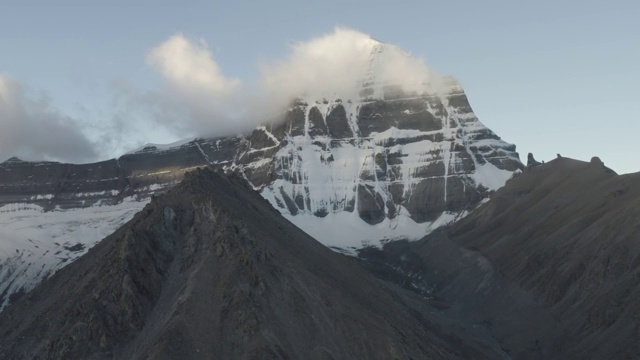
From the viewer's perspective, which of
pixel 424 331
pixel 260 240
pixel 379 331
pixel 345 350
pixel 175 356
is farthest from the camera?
pixel 424 331

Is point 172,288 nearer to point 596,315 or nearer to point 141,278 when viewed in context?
point 141,278

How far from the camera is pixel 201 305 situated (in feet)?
460

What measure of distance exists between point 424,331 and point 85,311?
7409 cm

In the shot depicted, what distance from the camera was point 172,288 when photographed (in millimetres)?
150625

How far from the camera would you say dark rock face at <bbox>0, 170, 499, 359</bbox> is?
442 feet

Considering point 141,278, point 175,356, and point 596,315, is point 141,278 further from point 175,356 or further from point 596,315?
point 596,315

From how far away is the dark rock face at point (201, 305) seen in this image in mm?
134625

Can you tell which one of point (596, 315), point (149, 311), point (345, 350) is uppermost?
point (149, 311)

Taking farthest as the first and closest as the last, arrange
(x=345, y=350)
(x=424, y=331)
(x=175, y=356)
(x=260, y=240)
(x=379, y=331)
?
(x=424, y=331) < (x=260, y=240) < (x=379, y=331) < (x=345, y=350) < (x=175, y=356)

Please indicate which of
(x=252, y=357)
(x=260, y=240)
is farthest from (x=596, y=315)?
(x=252, y=357)

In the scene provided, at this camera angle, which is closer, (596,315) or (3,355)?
(3,355)

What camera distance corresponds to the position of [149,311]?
5719 inches

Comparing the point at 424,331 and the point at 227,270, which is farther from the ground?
the point at 227,270

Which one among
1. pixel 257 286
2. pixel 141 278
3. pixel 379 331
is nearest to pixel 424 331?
pixel 379 331
